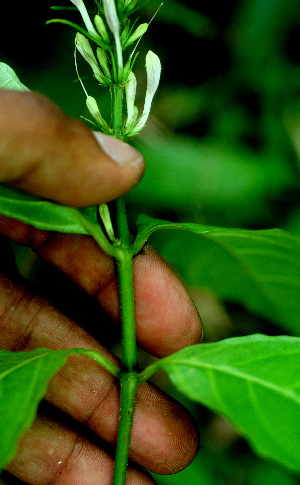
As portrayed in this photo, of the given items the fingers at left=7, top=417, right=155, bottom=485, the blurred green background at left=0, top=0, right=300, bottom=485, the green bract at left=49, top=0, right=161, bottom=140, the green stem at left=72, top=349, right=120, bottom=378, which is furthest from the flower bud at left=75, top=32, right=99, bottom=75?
the fingers at left=7, top=417, right=155, bottom=485

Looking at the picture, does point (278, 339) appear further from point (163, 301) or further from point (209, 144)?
point (209, 144)

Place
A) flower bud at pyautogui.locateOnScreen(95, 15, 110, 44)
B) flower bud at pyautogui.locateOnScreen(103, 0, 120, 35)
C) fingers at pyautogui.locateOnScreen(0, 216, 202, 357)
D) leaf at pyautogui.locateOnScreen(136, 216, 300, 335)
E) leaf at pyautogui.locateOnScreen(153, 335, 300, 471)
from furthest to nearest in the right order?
fingers at pyautogui.locateOnScreen(0, 216, 202, 357) < leaf at pyautogui.locateOnScreen(136, 216, 300, 335) < flower bud at pyautogui.locateOnScreen(95, 15, 110, 44) < flower bud at pyautogui.locateOnScreen(103, 0, 120, 35) < leaf at pyautogui.locateOnScreen(153, 335, 300, 471)

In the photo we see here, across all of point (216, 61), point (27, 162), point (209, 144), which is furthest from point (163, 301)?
point (216, 61)

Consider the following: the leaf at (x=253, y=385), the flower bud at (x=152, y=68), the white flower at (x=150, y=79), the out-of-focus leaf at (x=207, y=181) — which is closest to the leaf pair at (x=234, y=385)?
the leaf at (x=253, y=385)

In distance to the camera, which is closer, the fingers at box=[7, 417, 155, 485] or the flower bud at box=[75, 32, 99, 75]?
the flower bud at box=[75, 32, 99, 75]

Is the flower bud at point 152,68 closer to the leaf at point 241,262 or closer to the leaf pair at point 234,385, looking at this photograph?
the leaf at point 241,262

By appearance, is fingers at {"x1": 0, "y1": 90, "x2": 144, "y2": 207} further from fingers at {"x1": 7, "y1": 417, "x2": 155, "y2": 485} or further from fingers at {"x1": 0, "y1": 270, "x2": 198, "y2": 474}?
fingers at {"x1": 7, "y1": 417, "x2": 155, "y2": 485}

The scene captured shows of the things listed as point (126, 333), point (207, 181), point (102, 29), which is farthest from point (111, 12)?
point (207, 181)
